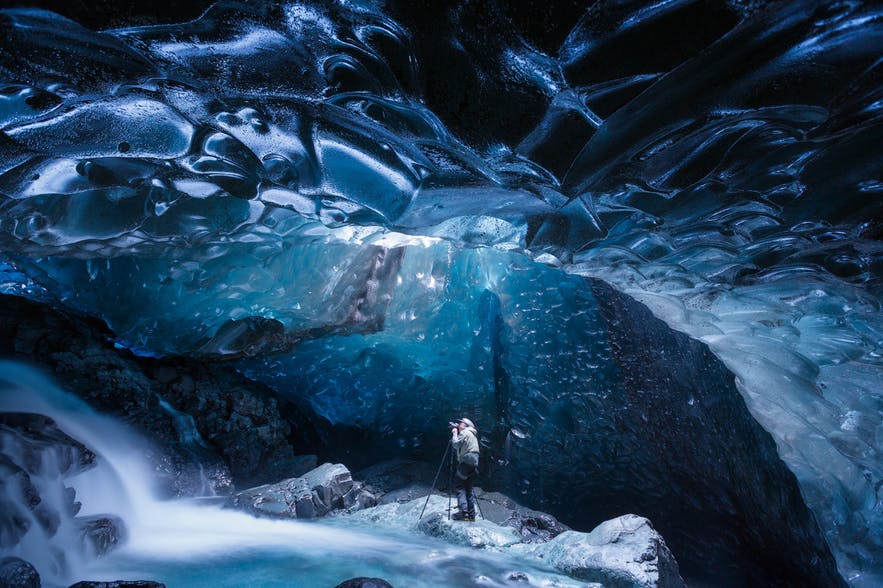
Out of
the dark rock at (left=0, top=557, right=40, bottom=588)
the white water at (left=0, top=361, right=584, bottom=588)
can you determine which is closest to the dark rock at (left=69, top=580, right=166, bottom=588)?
the dark rock at (left=0, top=557, right=40, bottom=588)

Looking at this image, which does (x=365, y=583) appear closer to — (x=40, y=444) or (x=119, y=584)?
(x=119, y=584)

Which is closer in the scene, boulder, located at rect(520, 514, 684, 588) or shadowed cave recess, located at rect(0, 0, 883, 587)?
shadowed cave recess, located at rect(0, 0, 883, 587)

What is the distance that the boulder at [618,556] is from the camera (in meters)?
5.21

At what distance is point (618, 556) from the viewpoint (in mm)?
5438

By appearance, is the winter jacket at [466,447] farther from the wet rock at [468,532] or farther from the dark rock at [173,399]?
the dark rock at [173,399]

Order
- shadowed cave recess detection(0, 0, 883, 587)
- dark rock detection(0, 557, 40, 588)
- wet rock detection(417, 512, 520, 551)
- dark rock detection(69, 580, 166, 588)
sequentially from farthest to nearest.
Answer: wet rock detection(417, 512, 520, 551) → dark rock detection(0, 557, 40, 588) → dark rock detection(69, 580, 166, 588) → shadowed cave recess detection(0, 0, 883, 587)

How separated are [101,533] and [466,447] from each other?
4910mm

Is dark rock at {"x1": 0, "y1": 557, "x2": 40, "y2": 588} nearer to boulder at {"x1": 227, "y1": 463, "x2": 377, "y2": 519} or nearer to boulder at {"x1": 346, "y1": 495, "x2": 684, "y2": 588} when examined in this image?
boulder at {"x1": 227, "y1": 463, "x2": 377, "y2": 519}

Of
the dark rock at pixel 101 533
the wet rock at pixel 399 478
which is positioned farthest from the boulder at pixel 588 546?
the dark rock at pixel 101 533

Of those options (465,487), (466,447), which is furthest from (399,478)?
(466,447)

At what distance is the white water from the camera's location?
5152 mm

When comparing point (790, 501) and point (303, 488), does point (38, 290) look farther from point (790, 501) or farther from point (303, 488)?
point (790, 501)

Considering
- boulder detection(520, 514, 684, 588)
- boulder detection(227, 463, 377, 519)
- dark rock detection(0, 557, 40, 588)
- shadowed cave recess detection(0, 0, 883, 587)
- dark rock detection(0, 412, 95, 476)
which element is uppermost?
shadowed cave recess detection(0, 0, 883, 587)

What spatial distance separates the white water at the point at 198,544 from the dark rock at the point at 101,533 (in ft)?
0.45
